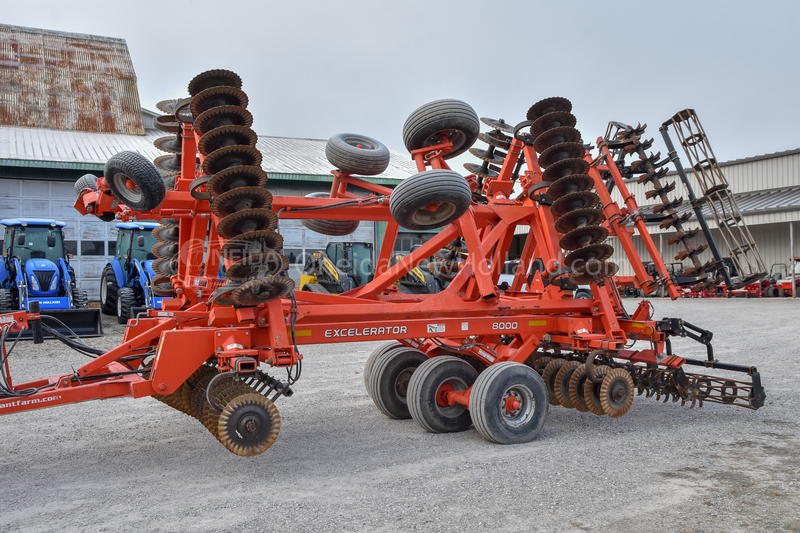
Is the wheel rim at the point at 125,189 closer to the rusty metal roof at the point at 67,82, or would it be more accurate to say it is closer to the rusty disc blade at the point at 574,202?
the rusty disc blade at the point at 574,202

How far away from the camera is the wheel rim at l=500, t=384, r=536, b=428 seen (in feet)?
18.6

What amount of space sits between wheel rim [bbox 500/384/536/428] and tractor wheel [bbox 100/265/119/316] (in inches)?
490

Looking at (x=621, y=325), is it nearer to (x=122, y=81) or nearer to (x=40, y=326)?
(x=40, y=326)

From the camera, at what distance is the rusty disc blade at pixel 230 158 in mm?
4988

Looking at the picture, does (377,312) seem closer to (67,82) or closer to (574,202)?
(574,202)

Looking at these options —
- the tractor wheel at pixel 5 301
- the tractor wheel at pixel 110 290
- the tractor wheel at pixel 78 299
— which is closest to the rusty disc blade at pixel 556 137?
the tractor wheel at pixel 5 301

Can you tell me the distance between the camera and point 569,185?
6254mm

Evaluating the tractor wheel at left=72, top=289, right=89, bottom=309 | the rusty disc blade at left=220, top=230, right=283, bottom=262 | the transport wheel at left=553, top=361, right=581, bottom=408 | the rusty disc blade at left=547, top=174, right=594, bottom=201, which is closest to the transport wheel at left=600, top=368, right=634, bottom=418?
the transport wheel at left=553, top=361, right=581, bottom=408

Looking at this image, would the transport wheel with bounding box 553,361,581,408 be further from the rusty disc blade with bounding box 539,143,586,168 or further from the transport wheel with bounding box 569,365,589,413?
the rusty disc blade with bounding box 539,143,586,168

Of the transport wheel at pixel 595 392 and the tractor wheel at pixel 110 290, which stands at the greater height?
the tractor wheel at pixel 110 290

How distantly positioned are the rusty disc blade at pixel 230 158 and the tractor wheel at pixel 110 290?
11.7 metres

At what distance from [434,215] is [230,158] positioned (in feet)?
6.03

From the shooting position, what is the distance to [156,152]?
20391mm

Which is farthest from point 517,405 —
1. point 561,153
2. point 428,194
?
point 561,153
